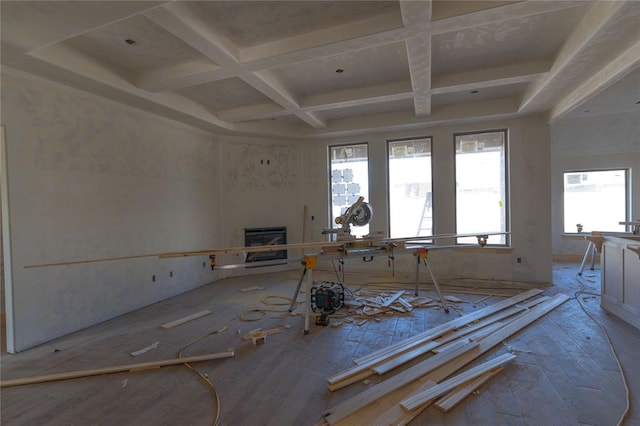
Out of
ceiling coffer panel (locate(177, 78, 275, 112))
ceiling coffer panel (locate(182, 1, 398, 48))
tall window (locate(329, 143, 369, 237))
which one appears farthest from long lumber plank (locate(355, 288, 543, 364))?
ceiling coffer panel (locate(177, 78, 275, 112))

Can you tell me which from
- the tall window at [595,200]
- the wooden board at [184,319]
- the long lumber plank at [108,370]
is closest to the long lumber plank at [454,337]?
the long lumber plank at [108,370]

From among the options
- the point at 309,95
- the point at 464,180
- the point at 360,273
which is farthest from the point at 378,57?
the point at 360,273

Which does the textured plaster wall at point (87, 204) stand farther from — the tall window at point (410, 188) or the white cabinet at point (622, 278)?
the white cabinet at point (622, 278)

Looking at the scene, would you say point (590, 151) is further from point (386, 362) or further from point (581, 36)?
point (386, 362)

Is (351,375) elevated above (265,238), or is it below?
below

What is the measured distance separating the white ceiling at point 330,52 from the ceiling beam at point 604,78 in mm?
15

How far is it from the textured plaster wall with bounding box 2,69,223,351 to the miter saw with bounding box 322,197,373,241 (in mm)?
2994

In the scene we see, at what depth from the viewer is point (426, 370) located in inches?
94.3

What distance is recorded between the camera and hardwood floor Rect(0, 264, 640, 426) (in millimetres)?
2006

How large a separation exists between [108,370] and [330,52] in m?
3.83

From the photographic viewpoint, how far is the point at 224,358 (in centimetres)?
282

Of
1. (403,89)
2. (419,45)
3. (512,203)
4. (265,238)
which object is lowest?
(265,238)

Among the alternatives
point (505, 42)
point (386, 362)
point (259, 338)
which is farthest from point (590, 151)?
point (259, 338)

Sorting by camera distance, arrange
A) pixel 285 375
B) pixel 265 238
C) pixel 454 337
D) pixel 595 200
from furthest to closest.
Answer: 1. pixel 595 200
2. pixel 265 238
3. pixel 454 337
4. pixel 285 375
